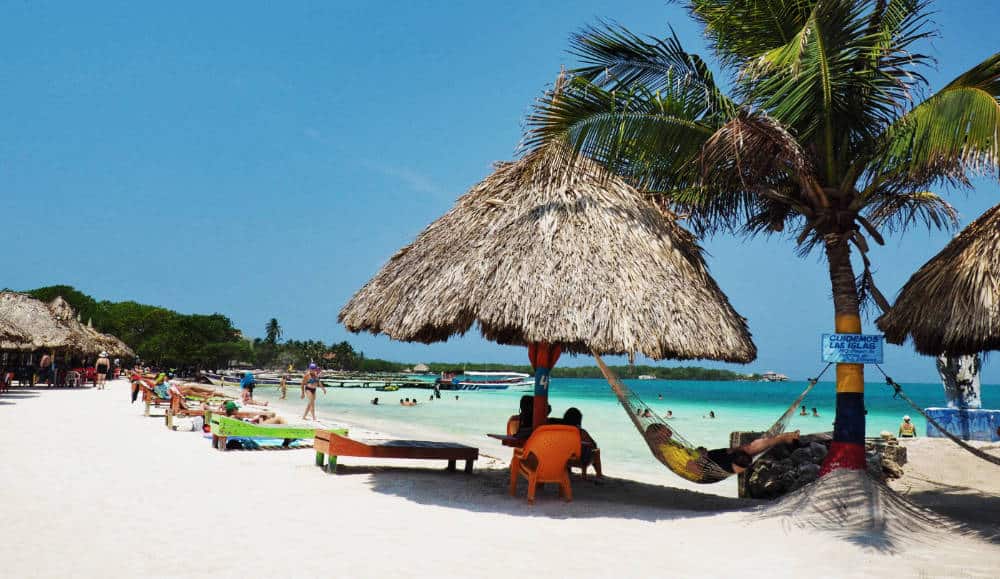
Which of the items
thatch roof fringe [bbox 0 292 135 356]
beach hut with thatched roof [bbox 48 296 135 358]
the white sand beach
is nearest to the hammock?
the white sand beach

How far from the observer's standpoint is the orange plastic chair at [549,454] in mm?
5852

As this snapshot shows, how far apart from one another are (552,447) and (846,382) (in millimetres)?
2386

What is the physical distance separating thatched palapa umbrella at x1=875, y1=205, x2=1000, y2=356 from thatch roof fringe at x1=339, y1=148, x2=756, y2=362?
1248 millimetres

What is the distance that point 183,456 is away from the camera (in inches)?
309

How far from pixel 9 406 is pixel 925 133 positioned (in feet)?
52.3

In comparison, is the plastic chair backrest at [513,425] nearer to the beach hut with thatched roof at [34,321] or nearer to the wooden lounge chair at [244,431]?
the wooden lounge chair at [244,431]

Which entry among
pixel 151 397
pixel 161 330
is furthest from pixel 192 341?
pixel 151 397

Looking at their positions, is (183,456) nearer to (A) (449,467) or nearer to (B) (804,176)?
(A) (449,467)

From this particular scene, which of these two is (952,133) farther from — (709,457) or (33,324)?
(33,324)

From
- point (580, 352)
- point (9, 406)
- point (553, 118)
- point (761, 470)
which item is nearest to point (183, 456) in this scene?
point (580, 352)

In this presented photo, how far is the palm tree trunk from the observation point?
5.53 m

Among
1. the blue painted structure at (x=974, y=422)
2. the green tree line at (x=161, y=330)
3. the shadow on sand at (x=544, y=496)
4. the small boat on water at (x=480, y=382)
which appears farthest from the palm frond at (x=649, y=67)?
the green tree line at (x=161, y=330)

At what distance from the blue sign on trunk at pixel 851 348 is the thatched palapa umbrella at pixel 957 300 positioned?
13.2 inches

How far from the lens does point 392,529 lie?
469 cm
